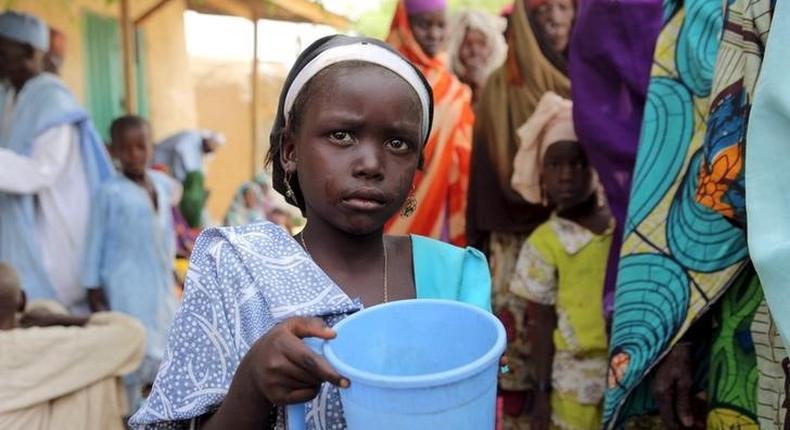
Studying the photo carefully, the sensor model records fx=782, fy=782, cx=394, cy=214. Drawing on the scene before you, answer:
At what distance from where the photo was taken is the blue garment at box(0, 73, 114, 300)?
366 centimetres

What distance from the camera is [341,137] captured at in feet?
4.09

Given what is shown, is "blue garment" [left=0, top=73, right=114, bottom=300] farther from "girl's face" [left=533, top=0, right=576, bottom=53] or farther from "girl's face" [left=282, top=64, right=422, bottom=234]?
"girl's face" [left=282, top=64, right=422, bottom=234]

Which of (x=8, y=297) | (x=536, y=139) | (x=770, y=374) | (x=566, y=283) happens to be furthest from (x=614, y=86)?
(x=8, y=297)

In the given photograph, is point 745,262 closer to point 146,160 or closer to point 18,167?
point 18,167

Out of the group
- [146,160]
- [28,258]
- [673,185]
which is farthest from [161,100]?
[673,185]

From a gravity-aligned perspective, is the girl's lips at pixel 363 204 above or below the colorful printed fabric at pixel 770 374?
above

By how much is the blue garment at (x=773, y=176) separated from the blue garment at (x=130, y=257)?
3.39 m

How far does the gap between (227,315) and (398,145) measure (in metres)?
0.38

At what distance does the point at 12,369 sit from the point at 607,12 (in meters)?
2.17

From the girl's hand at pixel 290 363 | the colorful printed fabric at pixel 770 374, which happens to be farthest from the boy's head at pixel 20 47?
the colorful printed fabric at pixel 770 374

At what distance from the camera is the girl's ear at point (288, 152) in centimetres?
138

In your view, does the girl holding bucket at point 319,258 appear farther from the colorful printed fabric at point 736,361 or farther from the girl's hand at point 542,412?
the girl's hand at point 542,412

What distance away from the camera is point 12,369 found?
2346mm

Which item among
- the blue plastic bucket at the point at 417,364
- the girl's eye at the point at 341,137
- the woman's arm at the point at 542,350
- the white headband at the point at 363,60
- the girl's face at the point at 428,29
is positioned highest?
the girl's face at the point at 428,29
